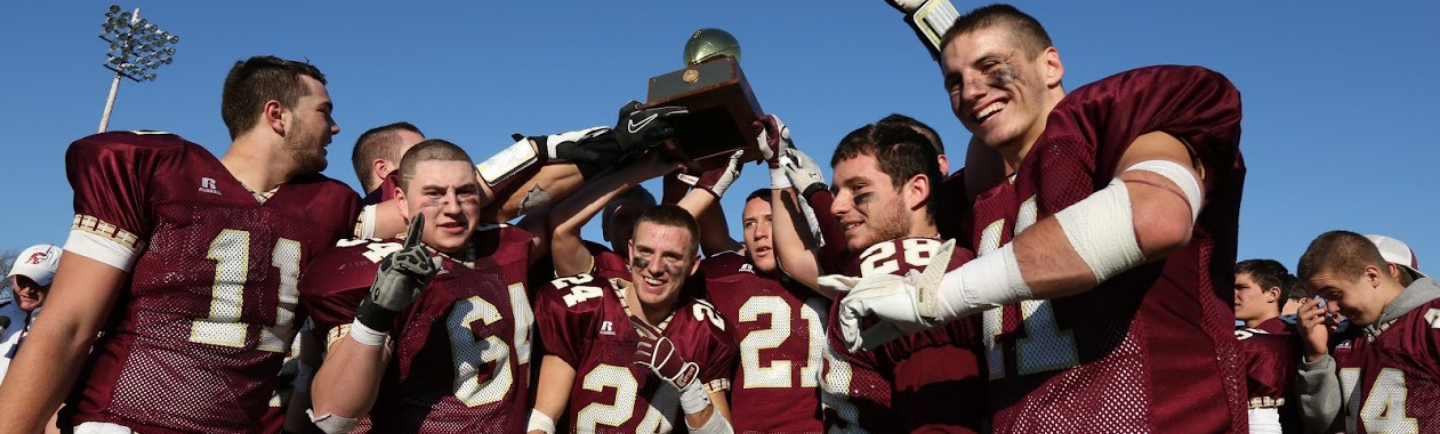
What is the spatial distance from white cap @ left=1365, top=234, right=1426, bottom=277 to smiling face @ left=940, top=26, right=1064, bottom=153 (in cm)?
450

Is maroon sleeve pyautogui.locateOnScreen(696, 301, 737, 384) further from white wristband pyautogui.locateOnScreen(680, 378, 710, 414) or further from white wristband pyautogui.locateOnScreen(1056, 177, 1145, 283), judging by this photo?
white wristband pyautogui.locateOnScreen(1056, 177, 1145, 283)

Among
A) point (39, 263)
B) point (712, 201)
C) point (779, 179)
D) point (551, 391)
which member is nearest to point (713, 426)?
point (551, 391)

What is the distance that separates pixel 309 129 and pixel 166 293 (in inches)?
31.6

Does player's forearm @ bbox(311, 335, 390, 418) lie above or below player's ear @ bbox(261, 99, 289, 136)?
below

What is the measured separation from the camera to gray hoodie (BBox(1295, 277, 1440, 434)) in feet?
20.4

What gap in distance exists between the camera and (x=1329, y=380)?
657 centimetres

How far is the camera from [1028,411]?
2.67m

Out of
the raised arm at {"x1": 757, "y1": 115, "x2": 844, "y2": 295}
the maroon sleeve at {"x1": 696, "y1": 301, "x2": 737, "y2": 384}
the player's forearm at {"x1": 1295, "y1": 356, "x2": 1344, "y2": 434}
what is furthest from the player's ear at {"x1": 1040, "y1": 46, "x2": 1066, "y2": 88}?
the player's forearm at {"x1": 1295, "y1": 356, "x2": 1344, "y2": 434}

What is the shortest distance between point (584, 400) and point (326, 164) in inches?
58.5

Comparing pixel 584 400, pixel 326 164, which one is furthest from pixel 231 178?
pixel 584 400

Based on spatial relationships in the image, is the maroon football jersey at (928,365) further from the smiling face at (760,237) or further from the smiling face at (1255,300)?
the smiling face at (1255,300)

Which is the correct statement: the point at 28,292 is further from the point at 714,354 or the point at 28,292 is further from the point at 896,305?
the point at 896,305

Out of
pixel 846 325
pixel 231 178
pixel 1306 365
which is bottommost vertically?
pixel 1306 365

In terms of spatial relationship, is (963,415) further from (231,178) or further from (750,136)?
(231,178)
